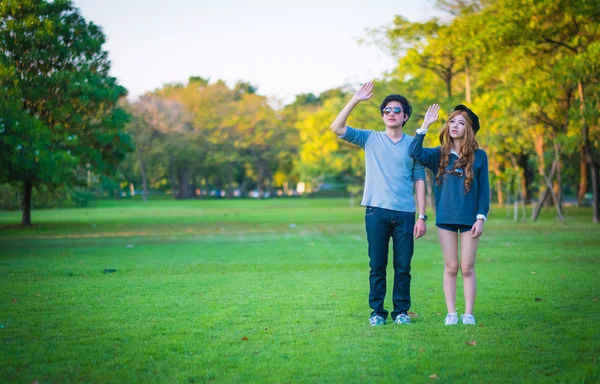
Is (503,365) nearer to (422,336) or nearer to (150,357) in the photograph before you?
(422,336)

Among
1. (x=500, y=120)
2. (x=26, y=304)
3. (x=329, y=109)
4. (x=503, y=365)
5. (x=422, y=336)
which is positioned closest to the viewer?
(x=503, y=365)

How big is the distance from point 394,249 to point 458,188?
86cm

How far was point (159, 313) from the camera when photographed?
7512 millimetres

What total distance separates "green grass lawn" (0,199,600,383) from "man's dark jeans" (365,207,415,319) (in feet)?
0.88

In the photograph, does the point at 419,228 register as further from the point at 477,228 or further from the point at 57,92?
the point at 57,92

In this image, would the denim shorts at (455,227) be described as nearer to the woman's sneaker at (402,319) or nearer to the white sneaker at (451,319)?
the white sneaker at (451,319)

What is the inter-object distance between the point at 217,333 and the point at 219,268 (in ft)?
19.9

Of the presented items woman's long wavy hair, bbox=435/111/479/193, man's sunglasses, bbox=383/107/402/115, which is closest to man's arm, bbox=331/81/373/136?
man's sunglasses, bbox=383/107/402/115

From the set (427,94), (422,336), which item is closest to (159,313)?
(422,336)

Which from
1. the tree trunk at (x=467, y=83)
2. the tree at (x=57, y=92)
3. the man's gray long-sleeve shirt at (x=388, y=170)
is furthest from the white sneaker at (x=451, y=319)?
the tree trunk at (x=467, y=83)

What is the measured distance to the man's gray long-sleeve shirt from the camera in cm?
661

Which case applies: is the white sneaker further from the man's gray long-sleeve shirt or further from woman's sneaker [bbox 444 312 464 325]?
the man's gray long-sleeve shirt

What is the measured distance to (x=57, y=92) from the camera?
25.1m

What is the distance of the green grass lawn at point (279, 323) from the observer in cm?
504
